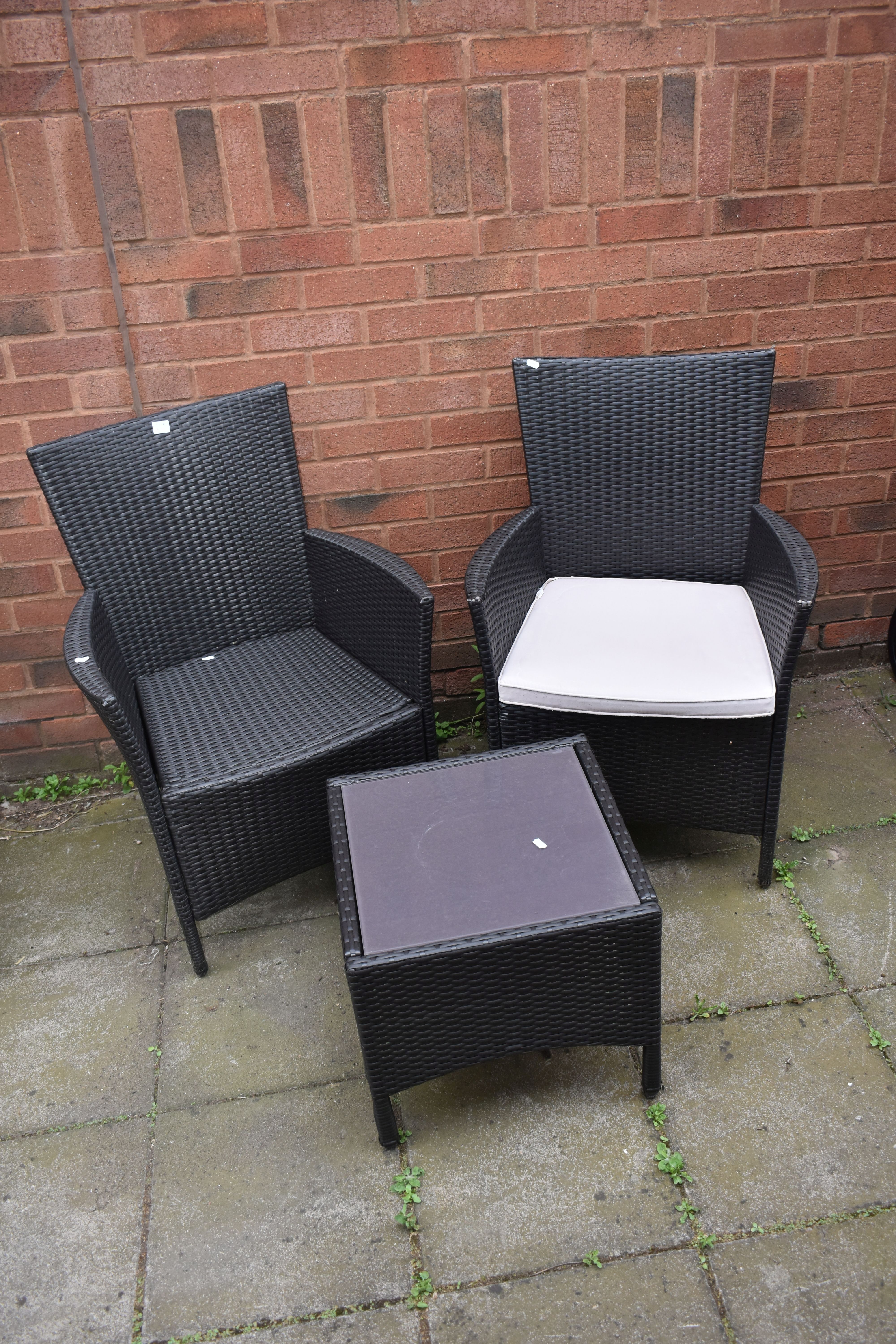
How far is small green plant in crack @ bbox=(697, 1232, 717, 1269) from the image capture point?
1.67 metres

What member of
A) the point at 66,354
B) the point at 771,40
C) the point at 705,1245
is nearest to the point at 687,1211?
the point at 705,1245

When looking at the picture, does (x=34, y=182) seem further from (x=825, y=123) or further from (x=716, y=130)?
(x=825, y=123)

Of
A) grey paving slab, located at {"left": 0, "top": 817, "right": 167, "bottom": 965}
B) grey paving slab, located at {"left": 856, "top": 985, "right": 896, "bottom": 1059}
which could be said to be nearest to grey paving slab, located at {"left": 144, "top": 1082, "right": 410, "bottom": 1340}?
grey paving slab, located at {"left": 0, "top": 817, "right": 167, "bottom": 965}

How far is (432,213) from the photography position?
8.26 feet

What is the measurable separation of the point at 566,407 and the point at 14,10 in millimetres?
1432

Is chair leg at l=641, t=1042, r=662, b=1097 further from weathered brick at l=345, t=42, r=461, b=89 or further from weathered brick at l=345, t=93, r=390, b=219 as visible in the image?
weathered brick at l=345, t=42, r=461, b=89

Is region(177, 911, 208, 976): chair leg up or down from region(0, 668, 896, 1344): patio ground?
up

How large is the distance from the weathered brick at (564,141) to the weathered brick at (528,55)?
40 mm

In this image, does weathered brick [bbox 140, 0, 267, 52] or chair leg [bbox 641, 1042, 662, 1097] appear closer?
chair leg [bbox 641, 1042, 662, 1097]

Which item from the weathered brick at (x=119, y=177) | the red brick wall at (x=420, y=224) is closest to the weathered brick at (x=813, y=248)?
the red brick wall at (x=420, y=224)

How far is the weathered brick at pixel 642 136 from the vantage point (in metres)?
2.46

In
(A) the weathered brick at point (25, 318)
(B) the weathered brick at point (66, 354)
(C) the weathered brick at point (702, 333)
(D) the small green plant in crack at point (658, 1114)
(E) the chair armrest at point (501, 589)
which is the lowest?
(D) the small green plant in crack at point (658, 1114)

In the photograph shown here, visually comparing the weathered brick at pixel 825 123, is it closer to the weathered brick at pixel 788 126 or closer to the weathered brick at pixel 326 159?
the weathered brick at pixel 788 126

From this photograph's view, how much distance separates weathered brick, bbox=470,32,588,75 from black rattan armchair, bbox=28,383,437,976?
0.85 meters
